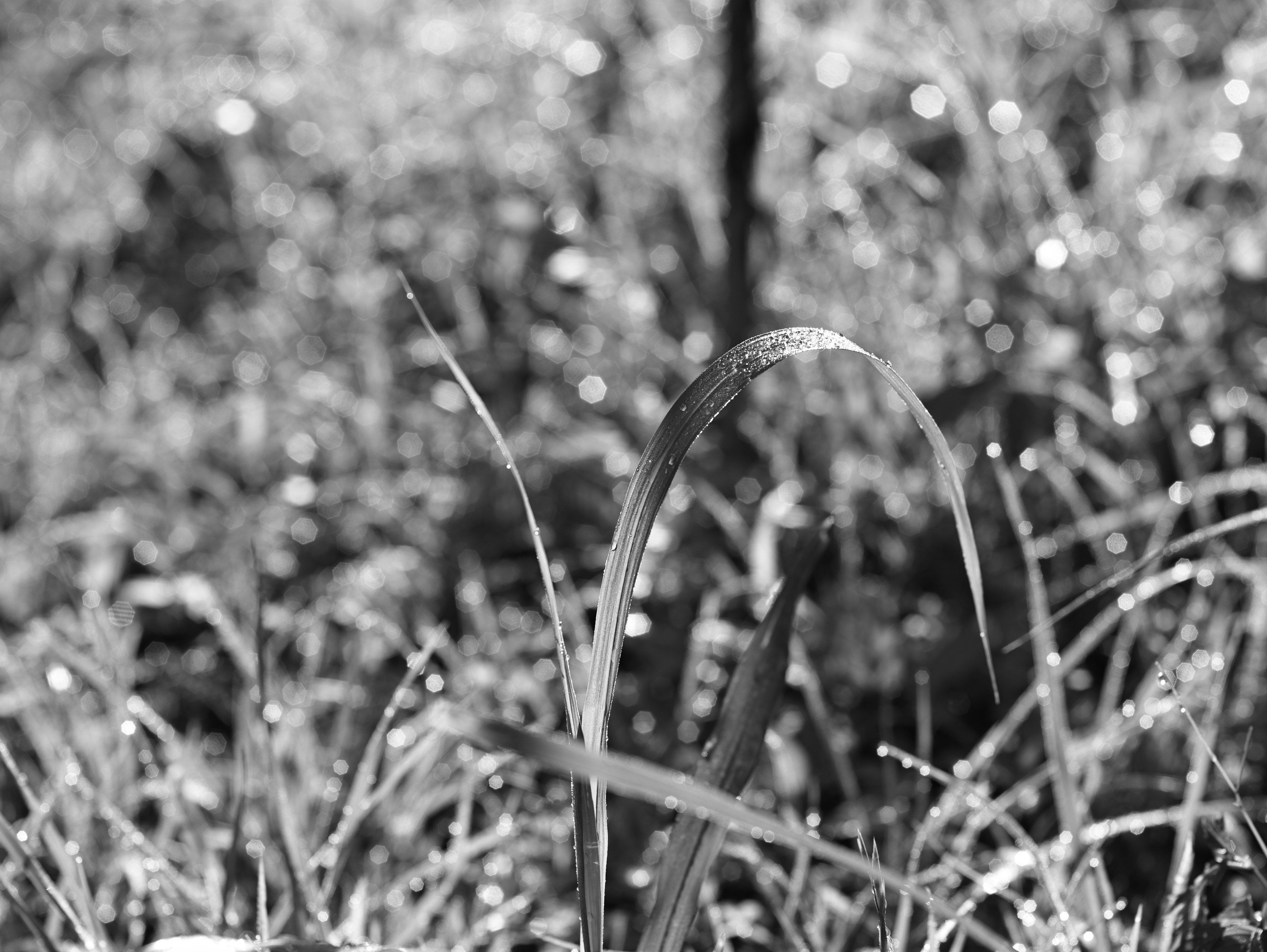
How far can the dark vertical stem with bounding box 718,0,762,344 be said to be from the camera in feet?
5.41

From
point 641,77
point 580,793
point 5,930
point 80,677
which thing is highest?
point 641,77

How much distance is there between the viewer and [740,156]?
170 cm

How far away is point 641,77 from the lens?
2.61 meters

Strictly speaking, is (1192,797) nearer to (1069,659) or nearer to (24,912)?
(1069,659)

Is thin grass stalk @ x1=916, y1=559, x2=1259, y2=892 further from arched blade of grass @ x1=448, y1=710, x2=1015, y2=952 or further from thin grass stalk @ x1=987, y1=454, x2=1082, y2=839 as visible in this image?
arched blade of grass @ x1=448, y1=710, x2=1015, y2=952

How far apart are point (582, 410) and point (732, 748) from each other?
3.25 feet

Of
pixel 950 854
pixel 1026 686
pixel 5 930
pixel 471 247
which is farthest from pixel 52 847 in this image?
pixel 471 247

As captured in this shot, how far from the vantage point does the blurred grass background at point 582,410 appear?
1.29m

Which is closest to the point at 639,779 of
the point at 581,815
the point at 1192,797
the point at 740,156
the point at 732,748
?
the point at 581,815

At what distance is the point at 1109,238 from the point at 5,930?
5.17ft

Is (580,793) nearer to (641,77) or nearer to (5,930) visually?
(5,930)

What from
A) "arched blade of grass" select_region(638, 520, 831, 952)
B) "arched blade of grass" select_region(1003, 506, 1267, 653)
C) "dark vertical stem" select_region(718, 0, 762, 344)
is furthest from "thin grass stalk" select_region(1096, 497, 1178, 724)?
"dark vertical stem" select_region(718, 0, 762, 344)

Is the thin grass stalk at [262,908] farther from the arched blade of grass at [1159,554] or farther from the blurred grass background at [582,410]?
the arched blade of grass at [1159,554]

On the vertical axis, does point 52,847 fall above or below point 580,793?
below
